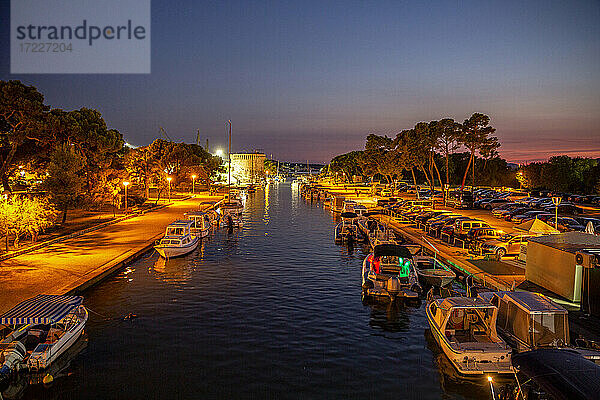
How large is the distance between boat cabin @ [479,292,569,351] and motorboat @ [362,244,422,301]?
8169 mm

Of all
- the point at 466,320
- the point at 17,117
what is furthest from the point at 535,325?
the point at 17,117

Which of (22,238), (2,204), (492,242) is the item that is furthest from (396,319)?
(22,238)

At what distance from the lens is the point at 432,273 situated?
28.3 meters

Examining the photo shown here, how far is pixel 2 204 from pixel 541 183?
10717 cm

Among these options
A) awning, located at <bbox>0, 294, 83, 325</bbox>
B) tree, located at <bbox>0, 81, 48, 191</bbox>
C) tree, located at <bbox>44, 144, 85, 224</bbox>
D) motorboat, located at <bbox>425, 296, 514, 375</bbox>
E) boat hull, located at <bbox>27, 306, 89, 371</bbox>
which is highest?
tree, located at <bbox>0, 81, 48, 191</bbox>

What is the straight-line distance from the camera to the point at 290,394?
14617mm

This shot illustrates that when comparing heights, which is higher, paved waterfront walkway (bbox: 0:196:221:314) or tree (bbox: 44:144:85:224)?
tree (bbox: 44:144:85:224)

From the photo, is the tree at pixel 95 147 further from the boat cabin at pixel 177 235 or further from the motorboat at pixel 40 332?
the motorboat at pixel 40 332

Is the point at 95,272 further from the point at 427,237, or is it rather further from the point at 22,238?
the point at 427,237

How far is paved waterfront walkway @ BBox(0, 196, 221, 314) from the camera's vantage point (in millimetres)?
22750

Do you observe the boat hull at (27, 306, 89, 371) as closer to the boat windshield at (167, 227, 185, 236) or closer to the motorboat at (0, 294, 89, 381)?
the motorboat at (0, 294, 89, 381)

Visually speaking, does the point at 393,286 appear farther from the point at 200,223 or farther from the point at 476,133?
the point at 476,133

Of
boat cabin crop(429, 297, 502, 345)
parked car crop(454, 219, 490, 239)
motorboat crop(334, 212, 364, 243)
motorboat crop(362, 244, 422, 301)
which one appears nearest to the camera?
boat cabin crop(429, 297, 502, 345)

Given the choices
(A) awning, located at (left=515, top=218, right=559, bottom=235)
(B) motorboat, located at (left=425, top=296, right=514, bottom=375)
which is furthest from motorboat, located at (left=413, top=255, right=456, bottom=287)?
(B) motorboat, located at (left=425, top=296, right=514, bottom=375)
